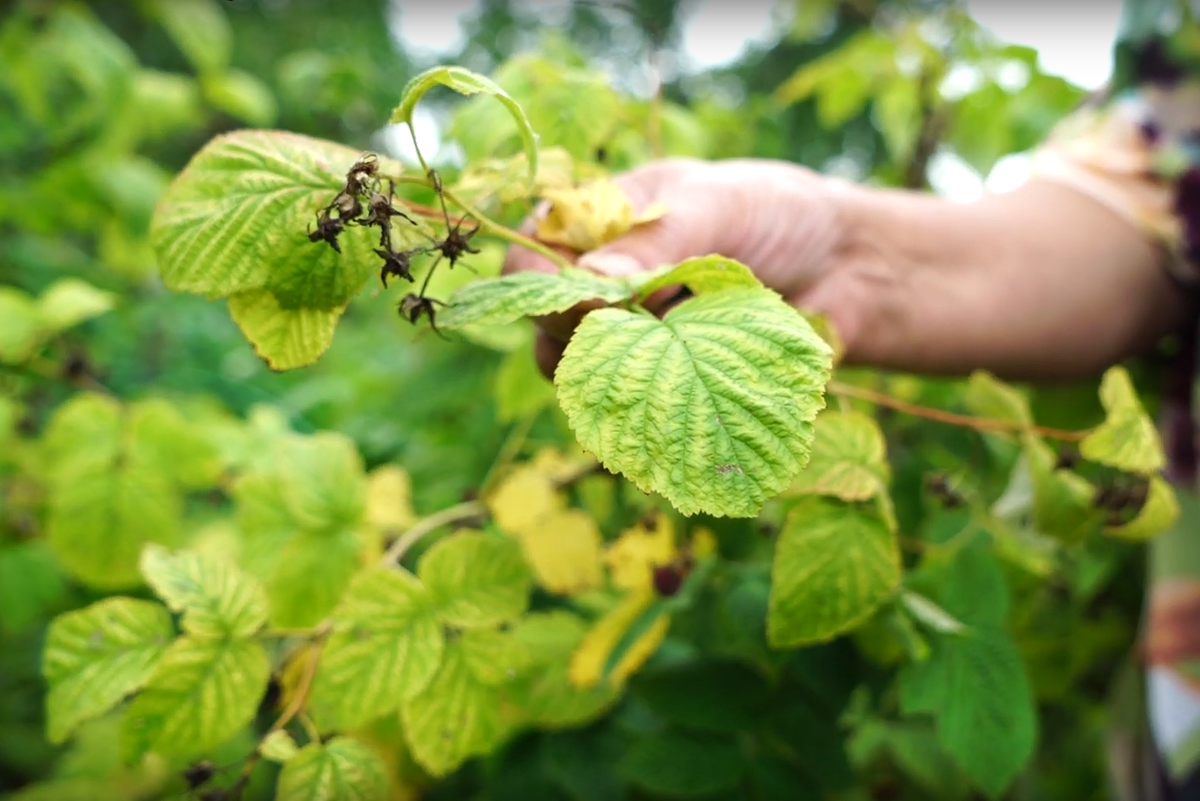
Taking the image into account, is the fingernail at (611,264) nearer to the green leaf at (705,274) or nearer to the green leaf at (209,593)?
the green leaf at (705,274)

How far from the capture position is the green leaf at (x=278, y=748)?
0.66 m

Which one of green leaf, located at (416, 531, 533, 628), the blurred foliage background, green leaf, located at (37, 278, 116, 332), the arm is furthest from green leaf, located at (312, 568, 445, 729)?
green leaf, located at (37, 278, 116, 332)

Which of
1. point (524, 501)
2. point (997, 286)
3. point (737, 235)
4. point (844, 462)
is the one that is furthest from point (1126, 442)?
point (524, 501)

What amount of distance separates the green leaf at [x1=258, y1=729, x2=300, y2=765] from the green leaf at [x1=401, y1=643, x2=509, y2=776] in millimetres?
99

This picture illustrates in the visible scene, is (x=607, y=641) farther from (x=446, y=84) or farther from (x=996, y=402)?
(x=446, y=84)

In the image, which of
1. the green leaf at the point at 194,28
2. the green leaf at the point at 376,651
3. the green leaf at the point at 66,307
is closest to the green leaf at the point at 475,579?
the green leaf at the point at 376,651

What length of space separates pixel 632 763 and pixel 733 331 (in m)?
0.66

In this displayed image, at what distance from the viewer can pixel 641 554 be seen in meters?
0.93

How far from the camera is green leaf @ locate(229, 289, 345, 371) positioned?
60 cm

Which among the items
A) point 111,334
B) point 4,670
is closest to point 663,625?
point 4,670

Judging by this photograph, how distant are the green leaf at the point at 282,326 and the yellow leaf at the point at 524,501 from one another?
398 mm

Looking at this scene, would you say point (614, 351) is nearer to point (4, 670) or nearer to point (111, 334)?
point (4, 670)

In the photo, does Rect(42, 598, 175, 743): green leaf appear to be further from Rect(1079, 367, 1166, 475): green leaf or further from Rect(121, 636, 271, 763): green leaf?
Rect(1079, 367, 1166, 475): green leaf

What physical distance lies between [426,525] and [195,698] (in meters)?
0.31
